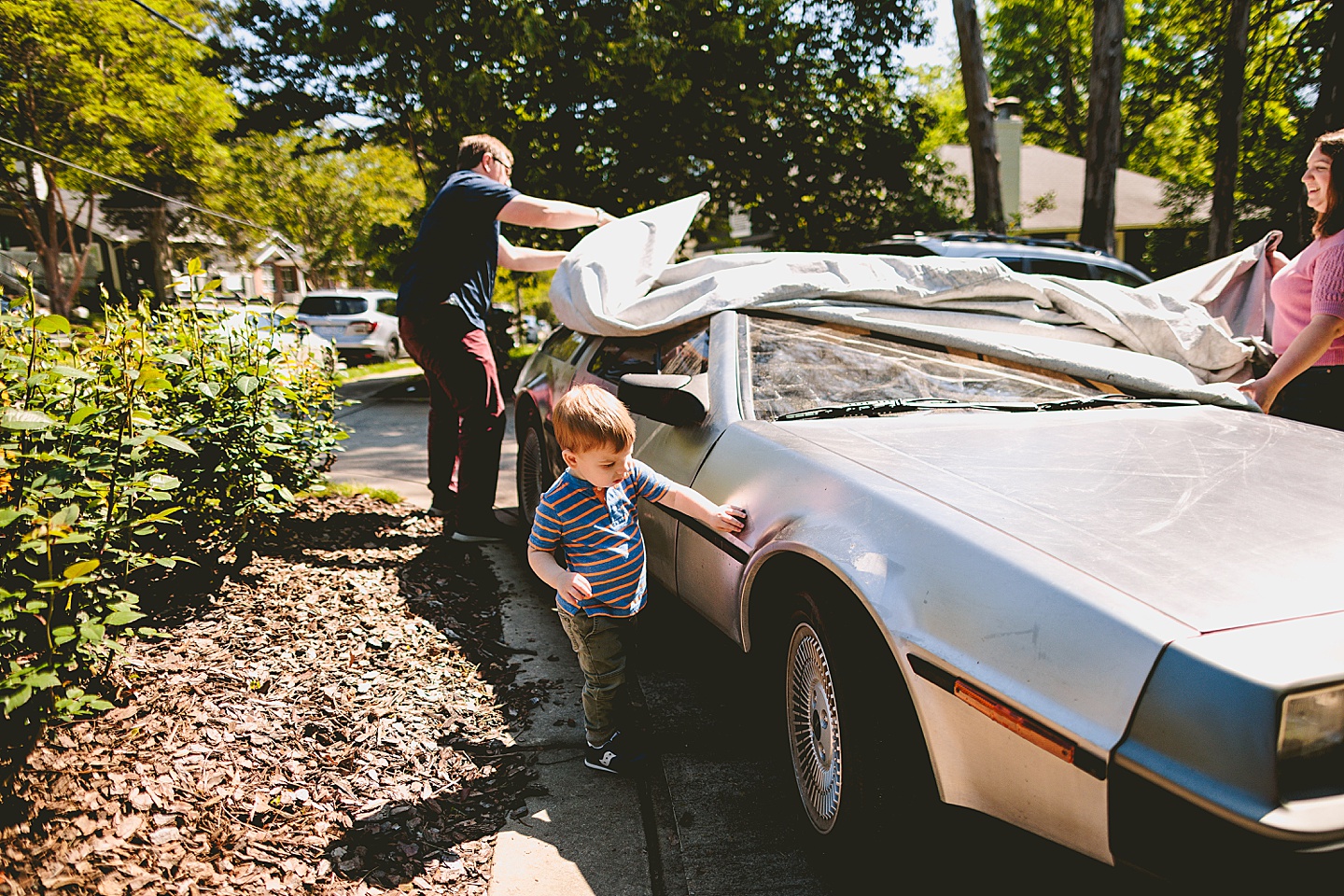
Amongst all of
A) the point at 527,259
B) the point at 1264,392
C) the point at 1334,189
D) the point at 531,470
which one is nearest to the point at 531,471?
the point at 531,470

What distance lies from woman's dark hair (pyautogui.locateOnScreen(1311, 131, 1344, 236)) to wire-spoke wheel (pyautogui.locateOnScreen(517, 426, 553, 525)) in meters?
3.29

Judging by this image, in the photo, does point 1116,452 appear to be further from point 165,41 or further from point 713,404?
point 165,41

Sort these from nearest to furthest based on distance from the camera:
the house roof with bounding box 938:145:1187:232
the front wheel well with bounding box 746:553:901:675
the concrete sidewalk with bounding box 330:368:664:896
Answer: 1. the front wheel well with bounding box 746:553:901:675
2. the concrete sidewalk with bounding box 330:368:664:896
3. the house roof with bounding box 938:145:1187:232

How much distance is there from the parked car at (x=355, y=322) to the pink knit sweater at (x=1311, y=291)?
17.4 m

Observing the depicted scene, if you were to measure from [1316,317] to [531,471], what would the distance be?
137 inches

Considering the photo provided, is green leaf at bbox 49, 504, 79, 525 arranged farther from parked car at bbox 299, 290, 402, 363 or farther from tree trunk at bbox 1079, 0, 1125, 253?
parked car at bbox 299, 290, 402, 363

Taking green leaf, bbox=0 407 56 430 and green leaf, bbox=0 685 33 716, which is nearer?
green leaf, bbox=0 685 33 716

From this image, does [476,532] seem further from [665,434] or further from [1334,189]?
[1334,189]

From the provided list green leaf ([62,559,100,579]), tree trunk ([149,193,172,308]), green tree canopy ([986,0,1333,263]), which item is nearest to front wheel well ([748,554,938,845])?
green leaf ([62,559,100,579])

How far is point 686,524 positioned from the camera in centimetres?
303

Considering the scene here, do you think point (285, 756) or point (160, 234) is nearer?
point (285, 756)

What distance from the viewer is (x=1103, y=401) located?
316cm

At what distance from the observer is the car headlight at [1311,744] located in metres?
1.49

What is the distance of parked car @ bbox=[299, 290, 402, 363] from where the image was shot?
1972 cm
